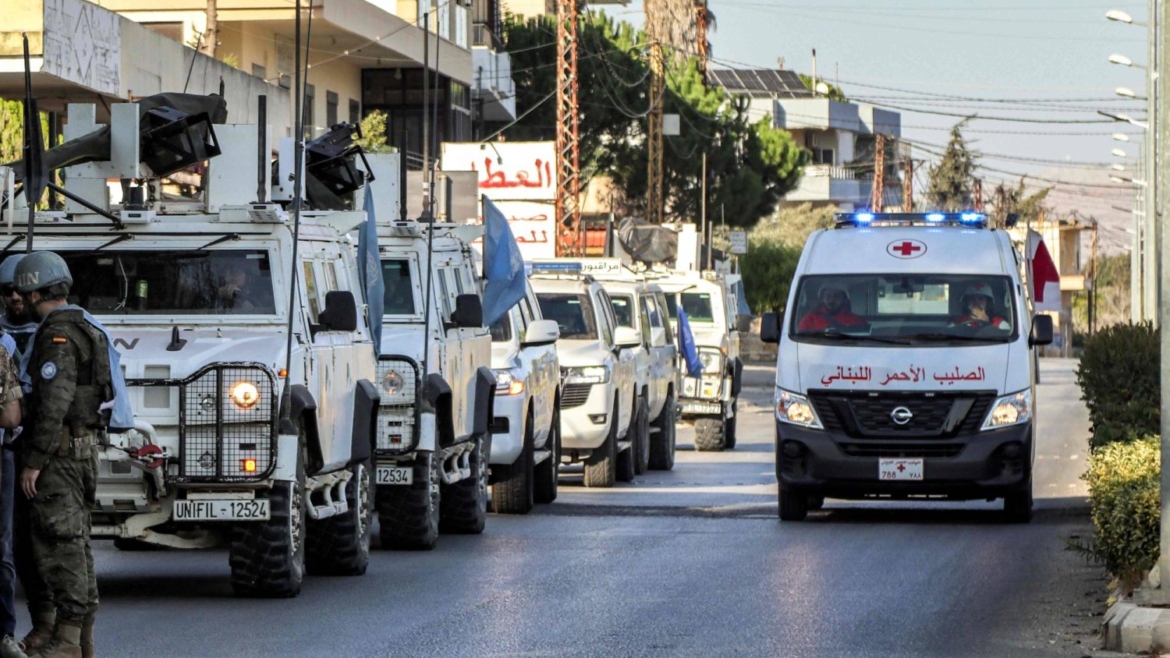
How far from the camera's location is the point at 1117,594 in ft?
38.0

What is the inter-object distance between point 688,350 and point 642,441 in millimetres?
4881

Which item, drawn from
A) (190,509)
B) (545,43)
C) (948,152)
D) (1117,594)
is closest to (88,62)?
(190,509)

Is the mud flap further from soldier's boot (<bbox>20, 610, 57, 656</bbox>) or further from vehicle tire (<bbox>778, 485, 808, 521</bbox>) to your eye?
vehicle tire (<bbox>778, 485, 808, 521</bbox>)

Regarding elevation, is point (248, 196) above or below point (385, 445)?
above

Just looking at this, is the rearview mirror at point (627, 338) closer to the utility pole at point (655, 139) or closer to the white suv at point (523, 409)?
the white suv at point (523, 409)

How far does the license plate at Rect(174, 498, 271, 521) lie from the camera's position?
11.5 meters

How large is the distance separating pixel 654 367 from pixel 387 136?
21909mm

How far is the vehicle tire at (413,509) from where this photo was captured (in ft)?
49.1

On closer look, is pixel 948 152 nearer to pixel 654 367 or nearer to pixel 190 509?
pixel 654 367

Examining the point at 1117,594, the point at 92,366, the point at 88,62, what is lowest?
the point at 1117,594

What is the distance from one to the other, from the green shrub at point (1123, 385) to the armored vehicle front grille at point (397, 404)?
17.0 ft

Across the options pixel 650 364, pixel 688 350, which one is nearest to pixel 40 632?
pixel 650 364

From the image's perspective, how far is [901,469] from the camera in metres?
16.9

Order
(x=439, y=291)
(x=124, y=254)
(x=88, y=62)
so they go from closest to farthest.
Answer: (x=124, y=254)
(x=439, y=291)
(x=88, y=62)
